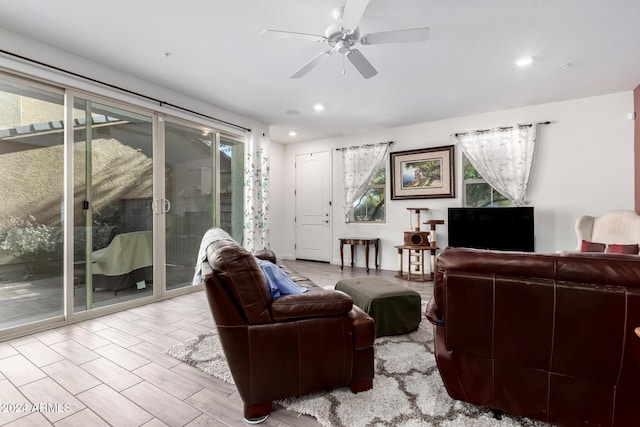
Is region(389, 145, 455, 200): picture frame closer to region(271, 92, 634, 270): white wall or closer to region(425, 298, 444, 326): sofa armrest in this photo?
region(271, 92, 634, 270): white wall

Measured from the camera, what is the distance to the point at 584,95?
13.1 feet

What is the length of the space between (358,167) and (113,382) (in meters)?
4.83

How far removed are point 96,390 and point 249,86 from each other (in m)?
3.27

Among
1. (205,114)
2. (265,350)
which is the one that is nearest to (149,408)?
(265,350)

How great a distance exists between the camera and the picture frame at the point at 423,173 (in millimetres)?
4938

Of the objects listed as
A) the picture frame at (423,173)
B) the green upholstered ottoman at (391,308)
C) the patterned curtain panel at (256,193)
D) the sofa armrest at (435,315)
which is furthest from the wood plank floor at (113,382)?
the picture frame at (423,173)

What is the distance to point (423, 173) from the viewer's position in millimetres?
5156

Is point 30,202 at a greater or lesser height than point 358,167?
lesser

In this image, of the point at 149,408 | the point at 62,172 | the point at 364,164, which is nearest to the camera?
the point at 149,408

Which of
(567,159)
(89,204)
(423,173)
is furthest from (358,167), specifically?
(89,204)

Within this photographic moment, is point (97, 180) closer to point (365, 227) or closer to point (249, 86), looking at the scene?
point (249, 86)

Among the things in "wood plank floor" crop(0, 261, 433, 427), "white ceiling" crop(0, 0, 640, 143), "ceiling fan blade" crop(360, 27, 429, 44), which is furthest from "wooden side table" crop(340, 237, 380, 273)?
"ceiling fan blade" crop(360, 27, 429, 44)

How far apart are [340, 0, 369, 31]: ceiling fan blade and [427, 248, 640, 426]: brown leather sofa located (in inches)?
61.8

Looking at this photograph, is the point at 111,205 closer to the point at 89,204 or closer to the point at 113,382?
the point at 89,204
